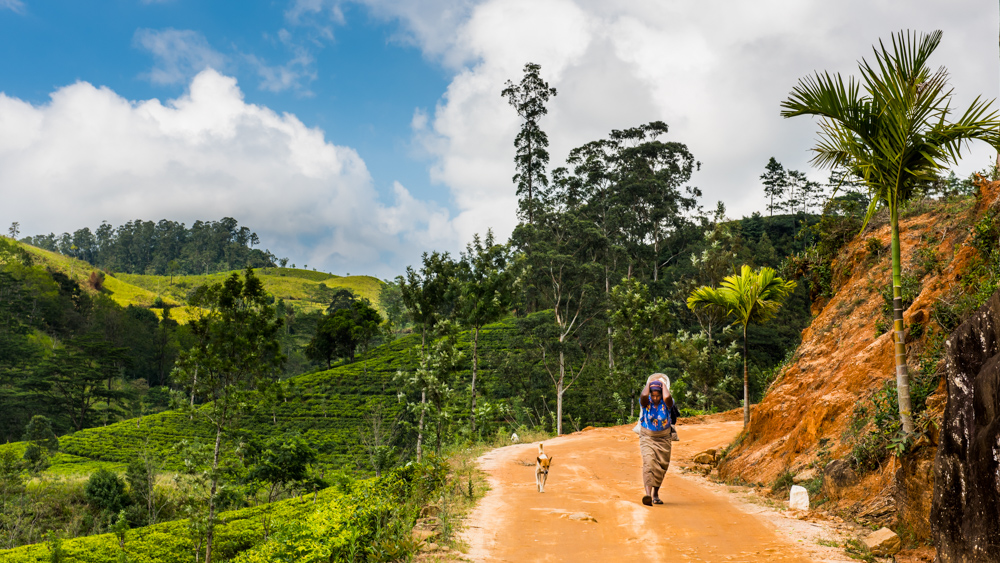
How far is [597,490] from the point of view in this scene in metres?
9.66

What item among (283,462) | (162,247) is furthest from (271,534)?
(162,247)

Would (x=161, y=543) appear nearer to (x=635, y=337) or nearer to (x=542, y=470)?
(x=542, y=470)

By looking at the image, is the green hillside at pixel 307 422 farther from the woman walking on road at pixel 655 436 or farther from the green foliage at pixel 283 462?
the woman walking on road at pixel 655 436

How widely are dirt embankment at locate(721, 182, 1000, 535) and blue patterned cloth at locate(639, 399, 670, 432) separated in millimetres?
2200

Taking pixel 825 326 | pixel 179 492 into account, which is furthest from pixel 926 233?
pixel 179 492

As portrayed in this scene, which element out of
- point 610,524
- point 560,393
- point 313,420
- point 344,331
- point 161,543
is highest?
point 344,331

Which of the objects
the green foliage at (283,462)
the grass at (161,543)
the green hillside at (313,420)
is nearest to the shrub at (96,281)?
the green hillside at (313,420)

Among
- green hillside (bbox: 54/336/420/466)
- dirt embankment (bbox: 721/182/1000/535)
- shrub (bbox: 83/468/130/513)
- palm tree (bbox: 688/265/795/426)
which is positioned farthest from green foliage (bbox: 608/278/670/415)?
shrub (bbox: 83/468/130/513)

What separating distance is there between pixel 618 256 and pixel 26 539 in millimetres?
33575

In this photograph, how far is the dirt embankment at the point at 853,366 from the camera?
22.6ft

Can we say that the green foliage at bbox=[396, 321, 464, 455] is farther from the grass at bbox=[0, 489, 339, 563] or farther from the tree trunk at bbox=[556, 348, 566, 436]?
the tree trunk at bbox=[556, 348, 566, 436]

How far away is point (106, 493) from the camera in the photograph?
27.6 metres

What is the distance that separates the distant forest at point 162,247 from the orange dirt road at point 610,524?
457 feet

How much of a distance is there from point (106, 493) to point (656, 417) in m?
29.6
